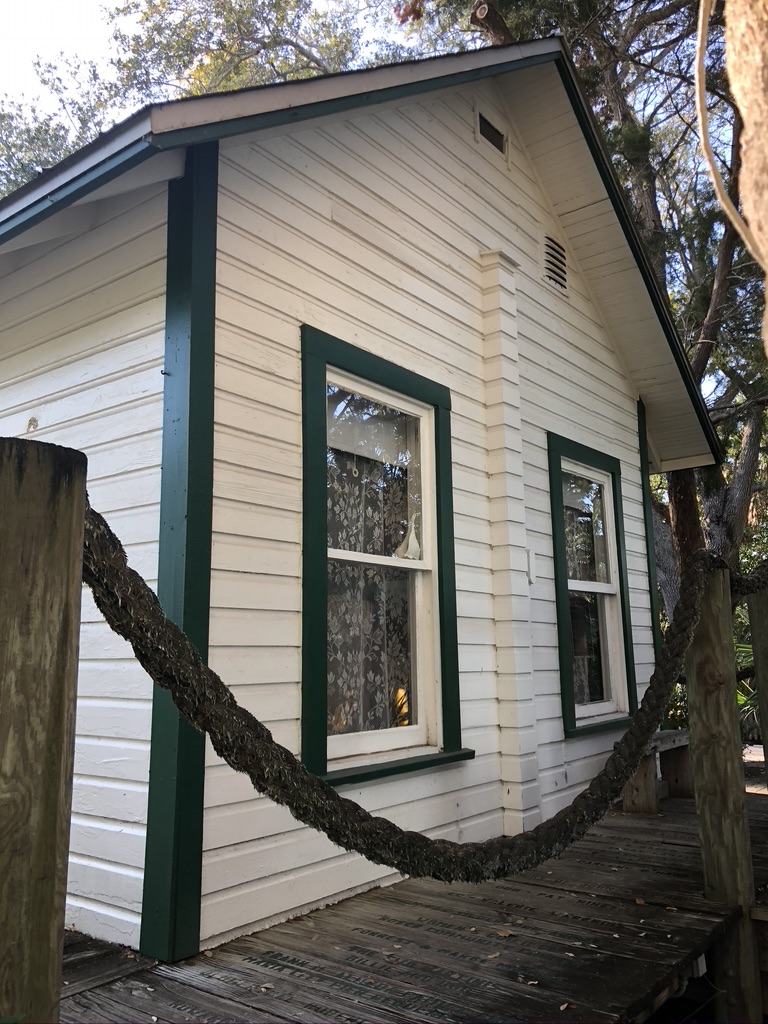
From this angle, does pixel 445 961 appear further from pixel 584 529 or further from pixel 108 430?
pixel 584 529

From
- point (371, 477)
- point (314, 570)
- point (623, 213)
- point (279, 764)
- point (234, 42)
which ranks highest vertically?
point (234, 42)

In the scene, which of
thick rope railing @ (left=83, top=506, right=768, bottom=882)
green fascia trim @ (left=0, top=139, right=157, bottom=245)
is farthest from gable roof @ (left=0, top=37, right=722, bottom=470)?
thick rope railing @ (left=83, top=506, right=768, bottom=882)

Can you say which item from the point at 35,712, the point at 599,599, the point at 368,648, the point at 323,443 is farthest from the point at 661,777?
the point at 35,712

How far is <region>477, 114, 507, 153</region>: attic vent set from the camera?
5.71m

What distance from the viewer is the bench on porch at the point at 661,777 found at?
219 inches

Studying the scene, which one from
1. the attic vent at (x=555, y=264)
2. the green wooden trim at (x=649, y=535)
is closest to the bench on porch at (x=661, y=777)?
the green wooden trim at (x=649, y=535)

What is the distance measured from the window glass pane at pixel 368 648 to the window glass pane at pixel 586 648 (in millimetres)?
2080

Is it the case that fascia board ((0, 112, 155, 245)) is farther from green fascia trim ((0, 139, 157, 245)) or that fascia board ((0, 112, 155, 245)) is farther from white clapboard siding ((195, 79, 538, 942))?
white clapboard siding ((195, 79, 538, 942))

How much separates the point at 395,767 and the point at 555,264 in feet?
14.0

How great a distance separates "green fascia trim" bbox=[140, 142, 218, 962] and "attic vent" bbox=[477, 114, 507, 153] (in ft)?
9.59

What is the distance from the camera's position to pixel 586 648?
623 cm

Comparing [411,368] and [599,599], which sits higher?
[411,368]

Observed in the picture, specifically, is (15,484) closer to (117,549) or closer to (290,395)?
(117,549)

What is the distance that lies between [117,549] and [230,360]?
1928 millimetres
